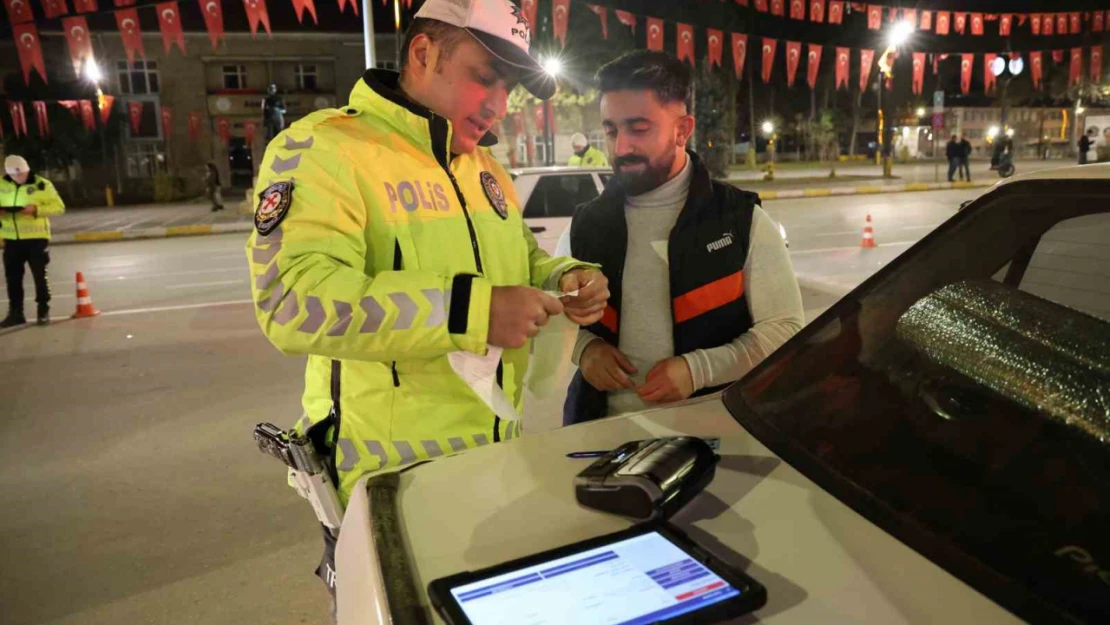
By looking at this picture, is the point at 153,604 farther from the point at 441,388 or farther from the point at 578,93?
the point at 578,93

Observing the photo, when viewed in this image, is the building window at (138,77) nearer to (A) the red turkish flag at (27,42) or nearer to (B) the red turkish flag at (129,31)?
(B) the red turkish flag at (129,31)

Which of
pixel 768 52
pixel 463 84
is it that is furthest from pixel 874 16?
pixel 463 84

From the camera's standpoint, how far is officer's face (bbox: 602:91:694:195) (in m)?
2.31

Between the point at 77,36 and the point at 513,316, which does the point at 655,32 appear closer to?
the point at 77,36

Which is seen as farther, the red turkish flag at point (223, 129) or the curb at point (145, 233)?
the red turkish flag at point (223, 129)

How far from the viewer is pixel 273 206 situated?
151cm

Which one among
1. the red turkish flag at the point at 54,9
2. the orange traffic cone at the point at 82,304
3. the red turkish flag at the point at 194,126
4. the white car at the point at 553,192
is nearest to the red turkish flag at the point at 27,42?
the red turkish flag at the point at 54,9

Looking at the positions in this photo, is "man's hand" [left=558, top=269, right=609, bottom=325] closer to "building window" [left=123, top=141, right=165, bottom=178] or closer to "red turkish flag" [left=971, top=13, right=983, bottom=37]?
"red turkish flag" [left=971, top=13, right=983, bottom=37]

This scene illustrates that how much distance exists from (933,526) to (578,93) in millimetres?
27837

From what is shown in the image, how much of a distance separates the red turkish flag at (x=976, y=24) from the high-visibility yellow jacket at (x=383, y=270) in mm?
19449

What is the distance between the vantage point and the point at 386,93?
1759 mm

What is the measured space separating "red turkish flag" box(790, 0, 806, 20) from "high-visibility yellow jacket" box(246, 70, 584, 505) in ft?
52.6

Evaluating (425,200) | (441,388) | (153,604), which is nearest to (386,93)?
(425,200)

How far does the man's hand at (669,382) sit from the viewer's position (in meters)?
2.19
